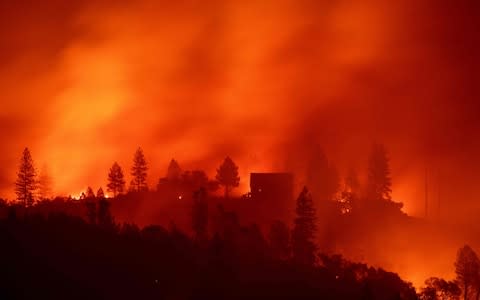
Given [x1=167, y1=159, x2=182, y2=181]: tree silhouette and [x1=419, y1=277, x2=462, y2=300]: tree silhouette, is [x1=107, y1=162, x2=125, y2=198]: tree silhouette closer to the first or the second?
[x1=167, y1=159, x2=182, y2=181]: tree silhouette

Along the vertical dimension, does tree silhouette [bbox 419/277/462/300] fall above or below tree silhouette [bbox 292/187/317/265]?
below

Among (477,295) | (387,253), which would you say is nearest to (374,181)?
(387,253)

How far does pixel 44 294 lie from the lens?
Answer: 40969 mm

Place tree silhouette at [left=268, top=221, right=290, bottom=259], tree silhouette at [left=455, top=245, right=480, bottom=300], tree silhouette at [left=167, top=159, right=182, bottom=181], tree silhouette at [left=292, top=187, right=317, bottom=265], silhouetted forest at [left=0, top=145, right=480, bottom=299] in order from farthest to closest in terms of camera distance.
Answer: tree silhouette at [left=167, top=159, right=182, bottom=181], tree silhouette at [left=455, top=245, right=480, bottom=300], tree silhouette at [left=268, top=221, right=290, bottom=259], tree silhouette at [left=292, top=187, right=317, bottom=265], silhouetted forest at [left=0, top=145, right=480, bottom=299]

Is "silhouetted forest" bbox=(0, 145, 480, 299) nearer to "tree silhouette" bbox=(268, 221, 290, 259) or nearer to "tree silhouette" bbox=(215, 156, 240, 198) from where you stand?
"tree silhouette" bbox=(268, 221, 290, 259)

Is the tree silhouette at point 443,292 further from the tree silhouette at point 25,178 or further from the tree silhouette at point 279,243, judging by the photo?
the tree silhouette at point 25,178

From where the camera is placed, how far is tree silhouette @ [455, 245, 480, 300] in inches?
2904

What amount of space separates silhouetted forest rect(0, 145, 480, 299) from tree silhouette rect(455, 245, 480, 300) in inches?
6.2

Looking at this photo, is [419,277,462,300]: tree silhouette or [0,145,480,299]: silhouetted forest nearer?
[0,145,480,299]: silhouetted forest

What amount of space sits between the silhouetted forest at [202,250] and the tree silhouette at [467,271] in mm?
158

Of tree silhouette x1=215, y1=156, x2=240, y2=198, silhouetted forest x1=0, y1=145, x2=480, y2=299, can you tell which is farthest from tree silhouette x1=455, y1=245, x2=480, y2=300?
tree silhouette x1=215, y1=156, x2=240, y2=198

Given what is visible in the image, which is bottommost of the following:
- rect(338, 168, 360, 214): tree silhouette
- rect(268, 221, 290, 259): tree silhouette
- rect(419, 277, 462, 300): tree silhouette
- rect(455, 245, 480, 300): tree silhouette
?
rect(419, 277, 462, 300): tree silhouette

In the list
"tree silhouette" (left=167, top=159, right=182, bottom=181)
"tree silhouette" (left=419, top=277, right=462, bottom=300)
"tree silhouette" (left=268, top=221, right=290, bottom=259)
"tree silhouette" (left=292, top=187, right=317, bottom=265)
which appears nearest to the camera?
"tree silhouette" (left=292, top=187, right=317, bottom=265)

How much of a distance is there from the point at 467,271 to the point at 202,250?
36.1m
